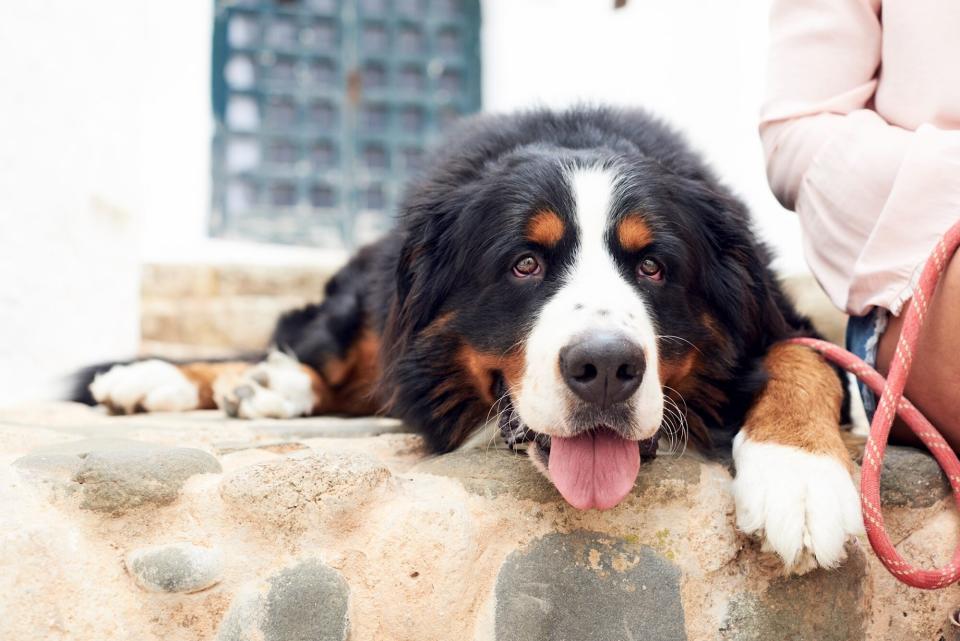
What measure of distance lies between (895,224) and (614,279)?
1.91ft

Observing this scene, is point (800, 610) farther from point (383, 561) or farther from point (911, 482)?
point (383, 561)

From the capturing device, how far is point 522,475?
5.59 ft

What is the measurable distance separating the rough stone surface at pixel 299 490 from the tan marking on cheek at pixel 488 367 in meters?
0.40

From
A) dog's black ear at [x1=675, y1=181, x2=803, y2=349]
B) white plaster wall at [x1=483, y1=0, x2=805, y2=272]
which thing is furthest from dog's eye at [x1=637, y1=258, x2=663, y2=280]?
white plaster wall at [x1=483, y1=0, x2=805, y2=272]

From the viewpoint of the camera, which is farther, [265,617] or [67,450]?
[67,450]

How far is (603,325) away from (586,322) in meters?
0.04

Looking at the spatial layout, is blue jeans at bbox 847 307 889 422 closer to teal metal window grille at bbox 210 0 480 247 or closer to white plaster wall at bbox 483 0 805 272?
white plaster wall at bbox 483 0 805 272

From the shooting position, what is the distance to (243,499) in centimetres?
157

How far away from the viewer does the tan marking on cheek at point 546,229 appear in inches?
76.1

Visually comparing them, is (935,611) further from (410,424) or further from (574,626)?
(410,424)

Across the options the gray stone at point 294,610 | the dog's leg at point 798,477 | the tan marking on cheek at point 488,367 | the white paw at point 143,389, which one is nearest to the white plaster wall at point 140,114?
the white paw at point 143,389

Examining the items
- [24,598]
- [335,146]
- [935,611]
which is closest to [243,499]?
[24,598]

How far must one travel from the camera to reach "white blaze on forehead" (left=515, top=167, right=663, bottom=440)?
166 cm

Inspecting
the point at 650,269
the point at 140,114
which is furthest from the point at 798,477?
the point at 140,114
